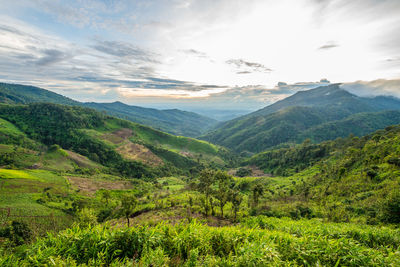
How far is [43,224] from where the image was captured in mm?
59938

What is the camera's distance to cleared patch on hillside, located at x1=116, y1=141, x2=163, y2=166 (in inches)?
7116

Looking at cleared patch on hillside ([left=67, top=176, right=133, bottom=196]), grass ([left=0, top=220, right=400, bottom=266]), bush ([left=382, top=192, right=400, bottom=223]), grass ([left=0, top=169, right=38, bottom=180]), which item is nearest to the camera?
grass ([left=0, top=220, right=400, bottom=266])

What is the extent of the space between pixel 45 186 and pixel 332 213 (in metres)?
123

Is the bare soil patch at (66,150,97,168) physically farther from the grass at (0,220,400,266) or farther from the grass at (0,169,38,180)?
the grass at (0,220,400,266)

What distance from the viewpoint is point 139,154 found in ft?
619

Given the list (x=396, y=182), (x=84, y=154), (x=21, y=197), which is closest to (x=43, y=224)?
(x=21, y=197)

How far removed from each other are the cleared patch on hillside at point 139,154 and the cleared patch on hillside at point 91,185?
57.0m

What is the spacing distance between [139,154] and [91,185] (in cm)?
8001

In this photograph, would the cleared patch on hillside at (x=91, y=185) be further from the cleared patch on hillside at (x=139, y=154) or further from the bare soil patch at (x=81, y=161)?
the cleared patch on hillside at (x=139, y=154)

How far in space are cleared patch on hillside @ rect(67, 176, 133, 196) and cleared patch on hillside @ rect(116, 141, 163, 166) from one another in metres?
57.0

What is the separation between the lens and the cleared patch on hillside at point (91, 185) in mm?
101062

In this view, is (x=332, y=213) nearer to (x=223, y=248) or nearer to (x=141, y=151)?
(x=223, y=248)

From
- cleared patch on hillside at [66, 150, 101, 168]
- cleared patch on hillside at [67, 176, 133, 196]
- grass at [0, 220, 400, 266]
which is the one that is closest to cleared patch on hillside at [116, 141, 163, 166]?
cleared patch on hillside at [66, 150, 101, 168]

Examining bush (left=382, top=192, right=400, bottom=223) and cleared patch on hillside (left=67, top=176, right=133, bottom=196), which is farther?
cleared patch on hillside (left=67, top=176, right=133, bottom=196)
